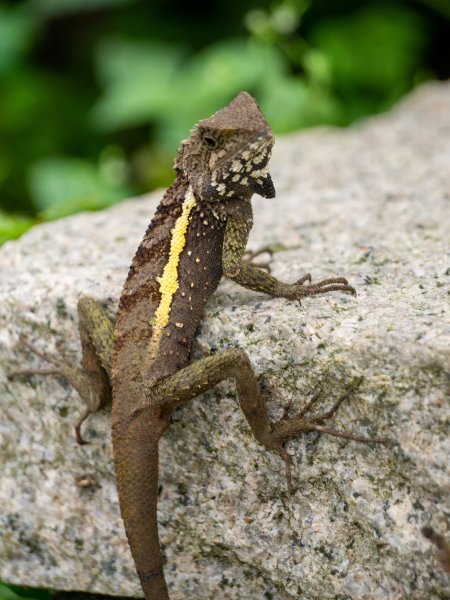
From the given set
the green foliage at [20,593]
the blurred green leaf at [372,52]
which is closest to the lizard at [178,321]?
the green foliage at [20,593]

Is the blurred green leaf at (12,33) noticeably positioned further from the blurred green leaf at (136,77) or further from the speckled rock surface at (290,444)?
the speckled rock surface at (290,444)

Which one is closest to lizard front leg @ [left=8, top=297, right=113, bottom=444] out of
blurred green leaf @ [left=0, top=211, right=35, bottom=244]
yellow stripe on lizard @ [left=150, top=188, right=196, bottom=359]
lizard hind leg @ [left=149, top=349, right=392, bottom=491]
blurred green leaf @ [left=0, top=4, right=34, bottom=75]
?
yellow stripe on lizard @ [left=150, top=188, right=196, bottom=359]

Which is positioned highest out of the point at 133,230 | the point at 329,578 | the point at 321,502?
the point at 133,230

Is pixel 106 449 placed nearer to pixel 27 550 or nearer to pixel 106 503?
pixel 106 503

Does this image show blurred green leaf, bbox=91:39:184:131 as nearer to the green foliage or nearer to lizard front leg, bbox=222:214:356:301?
lizard front leg, bbox=222:214:356:301

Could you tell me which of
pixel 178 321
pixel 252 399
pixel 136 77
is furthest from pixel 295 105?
pixel 252 399

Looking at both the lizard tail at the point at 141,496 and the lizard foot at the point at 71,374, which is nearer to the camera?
the lizard tail at the point at 141,496

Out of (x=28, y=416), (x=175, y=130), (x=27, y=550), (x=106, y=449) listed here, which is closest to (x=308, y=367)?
(x=106, y=449)
